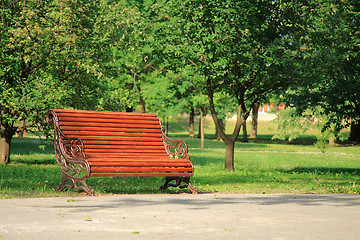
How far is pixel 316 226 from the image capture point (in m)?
5.85

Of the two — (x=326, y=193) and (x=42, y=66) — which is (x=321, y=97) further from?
(x=42, y=66)

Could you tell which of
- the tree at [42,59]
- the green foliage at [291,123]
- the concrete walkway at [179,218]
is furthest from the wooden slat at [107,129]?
the green foliage at [291,123]

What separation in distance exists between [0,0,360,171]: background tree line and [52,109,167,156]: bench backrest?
11.4 feet

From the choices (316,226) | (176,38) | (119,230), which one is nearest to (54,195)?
(119,230)

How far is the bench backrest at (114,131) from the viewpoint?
9594mm

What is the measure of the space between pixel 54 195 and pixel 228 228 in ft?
12.5

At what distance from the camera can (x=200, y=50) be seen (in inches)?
539

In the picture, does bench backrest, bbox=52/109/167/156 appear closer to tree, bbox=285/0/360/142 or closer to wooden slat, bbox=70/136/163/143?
wooden slat, bbox=70/136/163/143

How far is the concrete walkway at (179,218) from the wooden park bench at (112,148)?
60 centimetres

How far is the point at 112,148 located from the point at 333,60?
7245 millimetres

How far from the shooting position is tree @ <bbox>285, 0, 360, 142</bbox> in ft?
46.3

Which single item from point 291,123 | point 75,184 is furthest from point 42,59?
point 291,123

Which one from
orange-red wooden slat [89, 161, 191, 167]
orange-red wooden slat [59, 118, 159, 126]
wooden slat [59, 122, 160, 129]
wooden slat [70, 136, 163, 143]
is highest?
orange-red wooden slat [59, 118, 159, 126]

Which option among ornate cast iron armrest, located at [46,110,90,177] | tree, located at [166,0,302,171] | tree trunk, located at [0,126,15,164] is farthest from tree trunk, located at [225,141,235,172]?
ornate cast iron armrest, located at [46,110,90,177]
